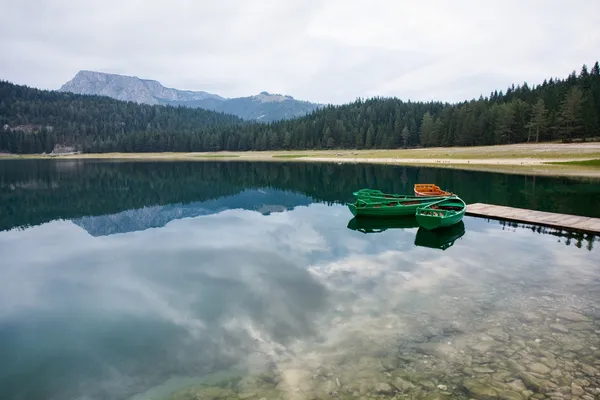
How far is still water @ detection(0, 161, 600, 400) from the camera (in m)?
10.3

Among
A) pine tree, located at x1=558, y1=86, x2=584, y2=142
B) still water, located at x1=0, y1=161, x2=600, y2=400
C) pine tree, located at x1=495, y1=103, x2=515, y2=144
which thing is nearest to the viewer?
still water, located at x1=0, y1=161, x2=600, y2=400

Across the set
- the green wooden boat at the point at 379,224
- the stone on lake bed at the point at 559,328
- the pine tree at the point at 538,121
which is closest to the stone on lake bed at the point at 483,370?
the stone on lake bed at the point at 559,328

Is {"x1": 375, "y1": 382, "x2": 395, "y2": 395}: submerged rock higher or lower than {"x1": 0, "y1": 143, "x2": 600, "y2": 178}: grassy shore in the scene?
lower

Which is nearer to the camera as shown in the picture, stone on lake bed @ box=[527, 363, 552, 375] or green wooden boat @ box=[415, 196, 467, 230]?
stone on lake bed @ box=[527, 363, 552, 375]

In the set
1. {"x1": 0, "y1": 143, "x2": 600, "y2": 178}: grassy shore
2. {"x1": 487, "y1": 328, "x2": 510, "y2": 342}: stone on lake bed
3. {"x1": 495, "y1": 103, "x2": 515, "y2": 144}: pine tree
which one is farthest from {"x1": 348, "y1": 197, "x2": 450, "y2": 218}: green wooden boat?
{"x1": 495, "y1": 103, "x2": 515, "y2": 144}: pine tree

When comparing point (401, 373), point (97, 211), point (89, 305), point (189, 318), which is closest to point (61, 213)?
point (97, 211)

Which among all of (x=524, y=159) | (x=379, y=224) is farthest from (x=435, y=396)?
(x=524, y=159)

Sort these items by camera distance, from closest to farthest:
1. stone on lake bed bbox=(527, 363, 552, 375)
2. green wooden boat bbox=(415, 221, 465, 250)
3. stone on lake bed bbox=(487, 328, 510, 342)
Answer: stone on lake bed bbox=(527, 363, 552, 375) → stone on lake bed bbox=(487, 328, 510, 342) → green wooden boat bbox=(415, 221, 465, 250)

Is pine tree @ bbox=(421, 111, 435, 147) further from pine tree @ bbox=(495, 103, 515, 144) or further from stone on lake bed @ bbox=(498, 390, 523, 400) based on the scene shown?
stone on lake bed @ bbox=(498, 390, 523, 400)

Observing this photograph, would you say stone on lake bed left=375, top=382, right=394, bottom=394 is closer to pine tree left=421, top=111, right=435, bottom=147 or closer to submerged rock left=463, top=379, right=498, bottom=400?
submerged rock left=463, top=379, right=498, bottom=400

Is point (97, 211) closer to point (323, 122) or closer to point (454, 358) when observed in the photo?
point (454, 358)

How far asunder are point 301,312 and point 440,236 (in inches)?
628

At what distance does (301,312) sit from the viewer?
48.2ft

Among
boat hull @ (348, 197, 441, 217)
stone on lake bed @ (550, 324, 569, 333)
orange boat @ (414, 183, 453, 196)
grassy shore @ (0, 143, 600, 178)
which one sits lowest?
stone on lake bed @ (550, 324, 569, 333)
